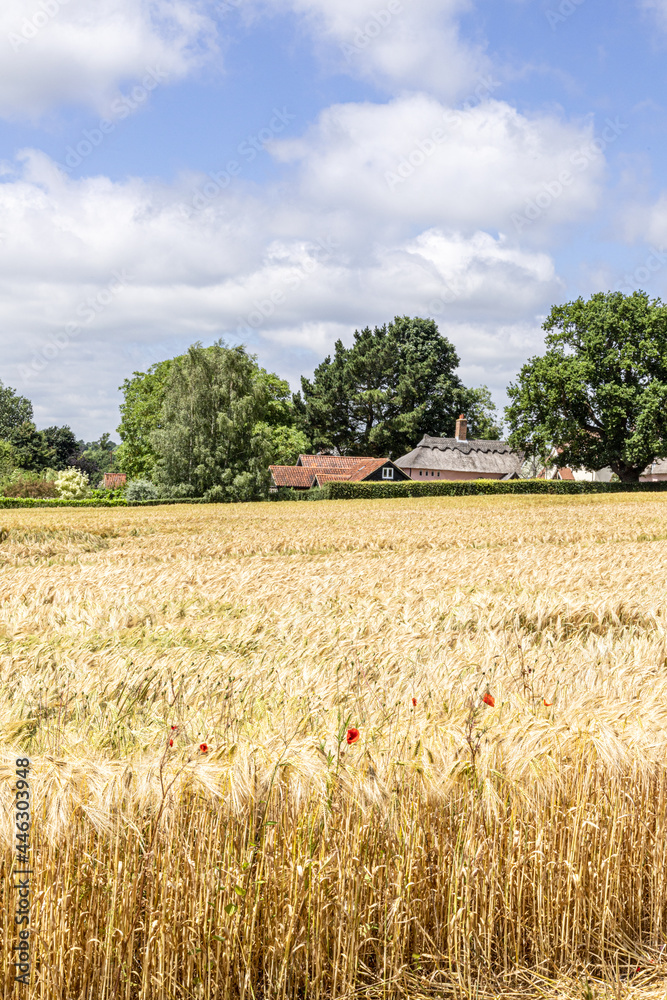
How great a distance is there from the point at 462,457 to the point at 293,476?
24717 millimetres

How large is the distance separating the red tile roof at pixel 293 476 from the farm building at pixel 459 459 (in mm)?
13160

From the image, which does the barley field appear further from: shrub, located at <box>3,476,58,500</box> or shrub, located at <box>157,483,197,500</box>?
shrub, located at <box>3,476,58,500</box>

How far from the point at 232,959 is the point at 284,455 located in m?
80.8

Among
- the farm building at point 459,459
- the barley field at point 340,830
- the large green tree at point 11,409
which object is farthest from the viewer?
the large green tree at point 11,409

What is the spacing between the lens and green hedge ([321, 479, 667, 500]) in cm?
5928

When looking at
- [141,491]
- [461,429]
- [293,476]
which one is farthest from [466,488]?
[461,429]

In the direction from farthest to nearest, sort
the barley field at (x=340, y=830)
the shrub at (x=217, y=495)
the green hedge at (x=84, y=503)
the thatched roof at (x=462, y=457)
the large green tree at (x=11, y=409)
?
1. the large green tree at (x=11, y=409)
2. the thatched roof at (x=462, y=457)
3. the shrub at (x=217, y=495)
4. the green hedge at (x=84, y=503)
5. the barley field at (x=340, y=830)

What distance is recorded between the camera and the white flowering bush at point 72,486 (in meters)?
58.7

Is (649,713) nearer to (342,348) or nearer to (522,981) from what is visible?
(522,981)

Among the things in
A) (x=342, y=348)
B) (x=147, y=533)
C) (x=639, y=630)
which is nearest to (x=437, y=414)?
(x=342, y=348)

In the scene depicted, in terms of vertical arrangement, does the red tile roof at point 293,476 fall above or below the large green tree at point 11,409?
below

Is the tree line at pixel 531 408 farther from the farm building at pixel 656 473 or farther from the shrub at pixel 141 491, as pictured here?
the farm building at pixel 656 473

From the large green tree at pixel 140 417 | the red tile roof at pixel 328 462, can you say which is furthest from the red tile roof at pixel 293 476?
the large green tree at pixel 140 417

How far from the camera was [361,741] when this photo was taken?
11.2ft
